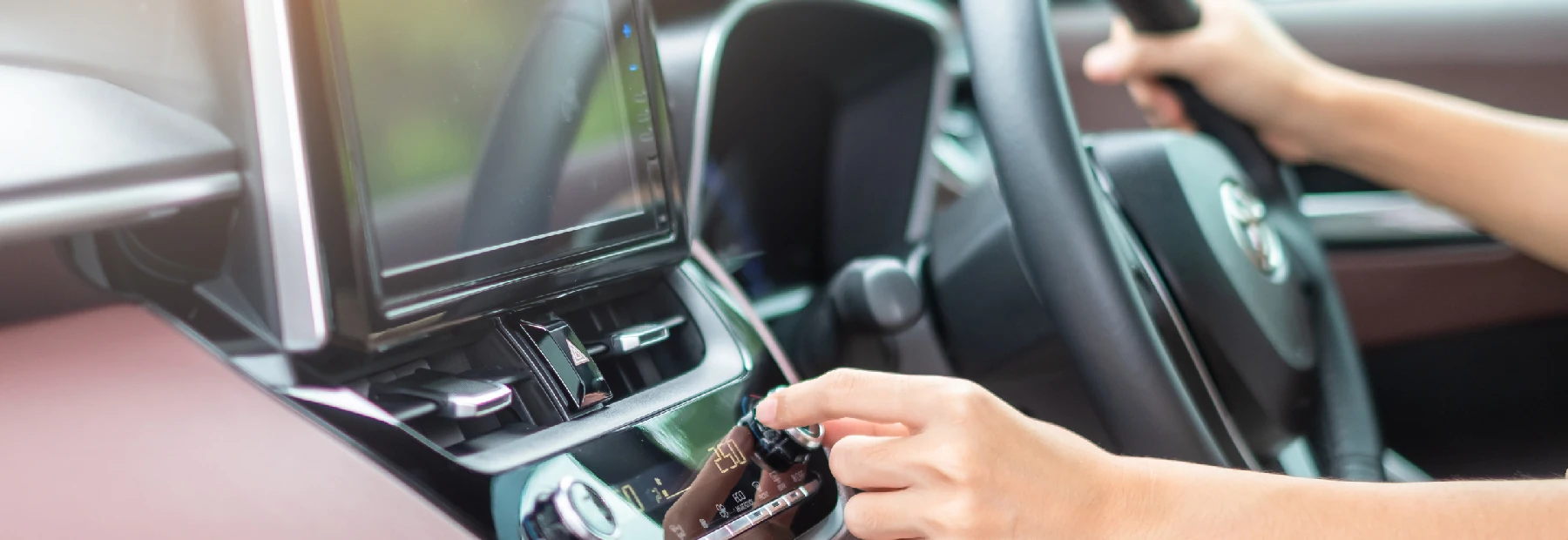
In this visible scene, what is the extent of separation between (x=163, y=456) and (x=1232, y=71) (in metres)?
0.86

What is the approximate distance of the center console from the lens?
53cm

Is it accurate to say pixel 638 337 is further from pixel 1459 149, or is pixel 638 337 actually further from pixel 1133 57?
pixel 1459 149

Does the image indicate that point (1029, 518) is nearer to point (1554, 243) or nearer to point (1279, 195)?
point (1279, 195)

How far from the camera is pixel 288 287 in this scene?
0.52 m

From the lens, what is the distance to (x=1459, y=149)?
40.0 inches

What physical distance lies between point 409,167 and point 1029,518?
370mm

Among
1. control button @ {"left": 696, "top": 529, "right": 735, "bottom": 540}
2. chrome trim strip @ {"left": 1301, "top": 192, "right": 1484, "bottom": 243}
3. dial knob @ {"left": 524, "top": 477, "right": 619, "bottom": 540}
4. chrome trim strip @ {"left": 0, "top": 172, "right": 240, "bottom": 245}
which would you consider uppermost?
chrome trim strip @ {"left": 0, "top": 172, "right": 240, "bottom": 245}

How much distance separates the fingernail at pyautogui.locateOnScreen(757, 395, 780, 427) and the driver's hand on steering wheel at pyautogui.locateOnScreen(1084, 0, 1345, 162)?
0.51m

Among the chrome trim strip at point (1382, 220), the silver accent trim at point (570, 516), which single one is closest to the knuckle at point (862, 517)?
the silver accent trim at point (570, 516)

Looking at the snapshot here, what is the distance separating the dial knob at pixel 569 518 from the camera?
0.54 m

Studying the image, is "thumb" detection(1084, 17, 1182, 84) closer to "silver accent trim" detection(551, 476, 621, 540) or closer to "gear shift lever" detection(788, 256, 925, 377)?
"gear shift lever" detection(788, 256, 925, 377)

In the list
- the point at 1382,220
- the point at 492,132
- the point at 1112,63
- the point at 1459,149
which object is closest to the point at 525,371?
the point at 492,132

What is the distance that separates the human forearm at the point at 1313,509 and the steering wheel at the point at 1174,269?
0.07 metres

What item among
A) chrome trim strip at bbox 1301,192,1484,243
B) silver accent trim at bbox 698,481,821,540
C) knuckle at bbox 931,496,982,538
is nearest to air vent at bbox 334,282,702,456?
silver accent trim at bbox 698,481,821,540
